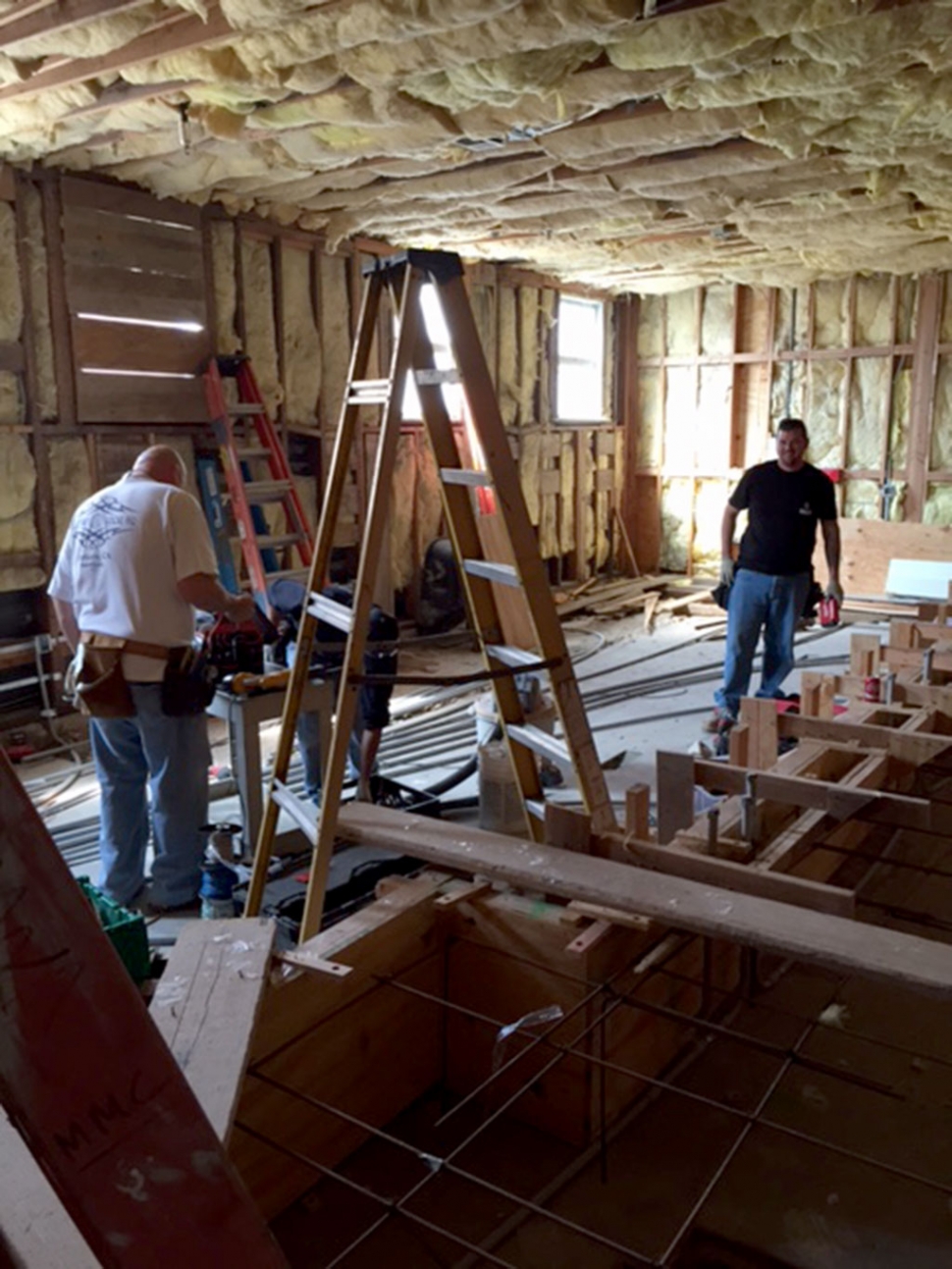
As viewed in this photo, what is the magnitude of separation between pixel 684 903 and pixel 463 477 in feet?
4.22

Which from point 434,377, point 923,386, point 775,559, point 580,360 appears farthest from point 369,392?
point 580,360

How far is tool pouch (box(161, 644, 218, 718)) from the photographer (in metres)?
3.74

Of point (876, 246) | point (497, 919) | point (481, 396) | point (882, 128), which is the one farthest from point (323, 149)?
point (876, 246)

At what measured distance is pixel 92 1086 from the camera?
0.71 m

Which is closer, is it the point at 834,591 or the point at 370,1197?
the point at 370,1197

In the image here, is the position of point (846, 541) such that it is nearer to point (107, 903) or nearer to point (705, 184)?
point (705, 184)

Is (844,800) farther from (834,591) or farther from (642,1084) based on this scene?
(834,591)

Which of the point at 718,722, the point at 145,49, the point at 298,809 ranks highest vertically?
the point at 145,49

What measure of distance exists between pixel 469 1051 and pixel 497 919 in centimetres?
29

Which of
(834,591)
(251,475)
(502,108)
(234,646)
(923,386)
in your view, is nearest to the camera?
(234,646)

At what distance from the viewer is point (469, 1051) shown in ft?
6.85

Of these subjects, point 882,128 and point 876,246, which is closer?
point 882,128

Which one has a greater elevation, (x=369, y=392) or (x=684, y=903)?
(x=369, y=392)

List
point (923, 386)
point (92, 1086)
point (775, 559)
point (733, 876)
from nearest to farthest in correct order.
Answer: point (92, 1086) → point (733, 876) → point (775, 559) → point (923, 386)
